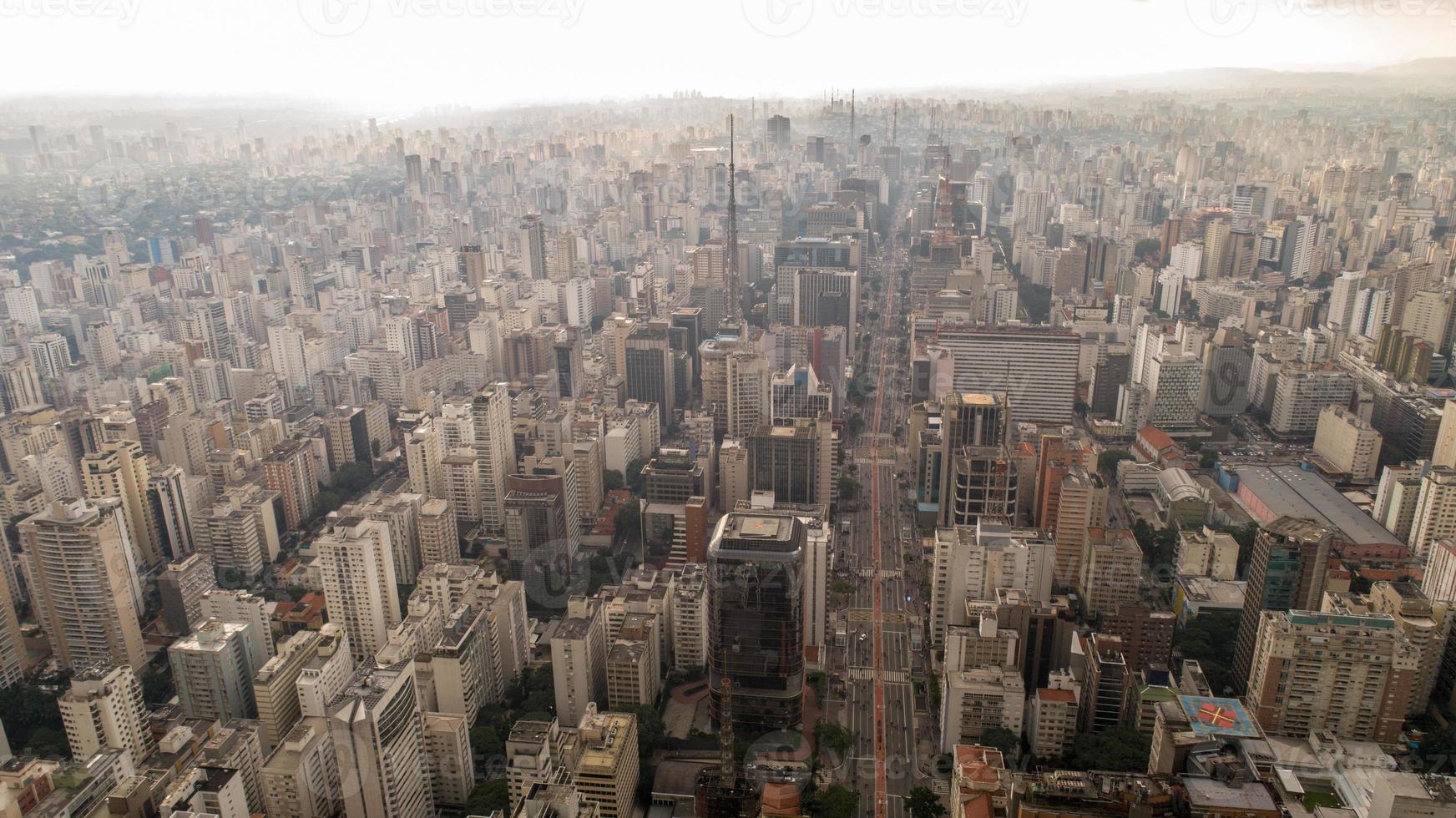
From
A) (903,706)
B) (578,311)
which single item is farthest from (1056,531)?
(578,311)

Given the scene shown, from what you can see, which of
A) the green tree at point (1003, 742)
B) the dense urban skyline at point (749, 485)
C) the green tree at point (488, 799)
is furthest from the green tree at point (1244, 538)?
the green tree at point (488, 799)

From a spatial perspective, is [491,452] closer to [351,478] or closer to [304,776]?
[351,478]

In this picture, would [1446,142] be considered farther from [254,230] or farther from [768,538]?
[254,230]

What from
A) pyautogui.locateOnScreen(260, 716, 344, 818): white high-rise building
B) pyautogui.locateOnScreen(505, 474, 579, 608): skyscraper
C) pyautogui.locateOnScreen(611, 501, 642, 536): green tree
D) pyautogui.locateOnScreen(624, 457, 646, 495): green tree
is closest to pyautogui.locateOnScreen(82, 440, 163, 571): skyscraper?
pyautogui.locateOnScreen(505, 474, 579, 608): skyscraper

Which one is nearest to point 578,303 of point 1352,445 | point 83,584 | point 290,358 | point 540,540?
point 290,358

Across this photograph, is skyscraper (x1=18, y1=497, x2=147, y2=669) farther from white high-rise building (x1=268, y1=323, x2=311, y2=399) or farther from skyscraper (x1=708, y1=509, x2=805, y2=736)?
Answer: white high-rise building (x1=268, y1=323, x2=311, y2=399)
